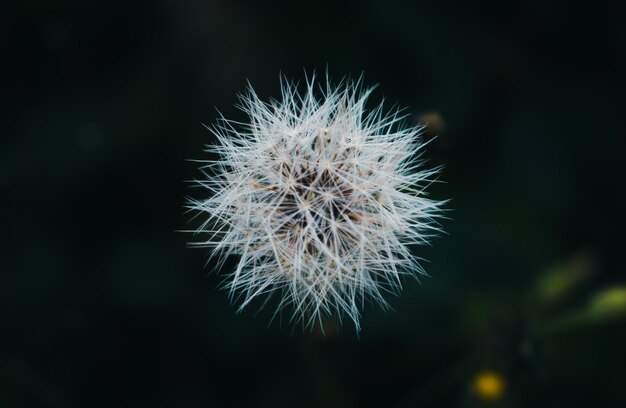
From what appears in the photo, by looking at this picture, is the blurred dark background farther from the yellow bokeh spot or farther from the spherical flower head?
the spherical flower head

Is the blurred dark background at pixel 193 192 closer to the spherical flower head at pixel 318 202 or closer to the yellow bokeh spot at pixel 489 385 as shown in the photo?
the yellow bokeh spot at pixel 489 385

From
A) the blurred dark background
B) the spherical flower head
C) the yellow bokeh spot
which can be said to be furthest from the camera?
the blurred dark background

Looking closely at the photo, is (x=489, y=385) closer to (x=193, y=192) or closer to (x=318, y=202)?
(x=318, y=202)

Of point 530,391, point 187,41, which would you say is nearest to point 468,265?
point 530,391

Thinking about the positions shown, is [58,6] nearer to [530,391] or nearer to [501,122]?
[501,122]

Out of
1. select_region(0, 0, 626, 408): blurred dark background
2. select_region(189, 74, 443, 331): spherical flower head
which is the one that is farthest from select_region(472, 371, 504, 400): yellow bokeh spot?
select_region(189, 74, 443, 331): spherical flower head

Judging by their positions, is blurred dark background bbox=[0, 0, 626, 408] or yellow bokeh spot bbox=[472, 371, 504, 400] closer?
yellow bokeh spot bbox=[472, 371, 504, 400]

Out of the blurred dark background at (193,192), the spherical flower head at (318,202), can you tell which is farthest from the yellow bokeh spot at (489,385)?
the spherical flower head at (318,202)

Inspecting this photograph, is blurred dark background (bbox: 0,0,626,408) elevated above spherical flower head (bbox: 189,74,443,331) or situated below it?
above
